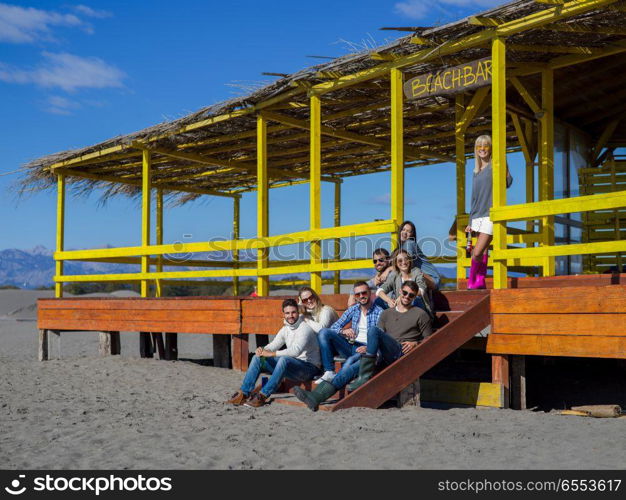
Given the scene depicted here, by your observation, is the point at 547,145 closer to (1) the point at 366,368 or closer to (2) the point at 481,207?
(2) the point at 481,207

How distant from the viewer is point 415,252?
7.84 metres

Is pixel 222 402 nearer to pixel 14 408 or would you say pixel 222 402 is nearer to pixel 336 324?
pixel 336 324

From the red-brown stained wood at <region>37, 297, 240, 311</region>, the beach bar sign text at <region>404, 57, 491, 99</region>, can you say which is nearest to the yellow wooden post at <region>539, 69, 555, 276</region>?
the beach bar sign text at <region>404, 57, 491, 99</region>

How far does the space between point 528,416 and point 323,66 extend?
15.2ft

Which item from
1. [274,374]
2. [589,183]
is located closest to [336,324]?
[274,374]

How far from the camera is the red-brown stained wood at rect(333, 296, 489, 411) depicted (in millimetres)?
6902

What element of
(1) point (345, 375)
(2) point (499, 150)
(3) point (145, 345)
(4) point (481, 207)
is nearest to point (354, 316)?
(1) point (345, 375)

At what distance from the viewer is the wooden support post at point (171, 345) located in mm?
12547

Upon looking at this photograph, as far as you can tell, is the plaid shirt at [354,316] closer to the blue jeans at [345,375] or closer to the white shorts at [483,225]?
the blue jeans at [345,375]

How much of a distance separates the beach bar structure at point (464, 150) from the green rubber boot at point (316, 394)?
0.42 meters

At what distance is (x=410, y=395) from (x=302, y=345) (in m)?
1.24

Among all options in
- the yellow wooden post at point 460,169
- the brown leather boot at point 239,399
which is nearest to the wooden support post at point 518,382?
the yellow wooden post at point 460,169
